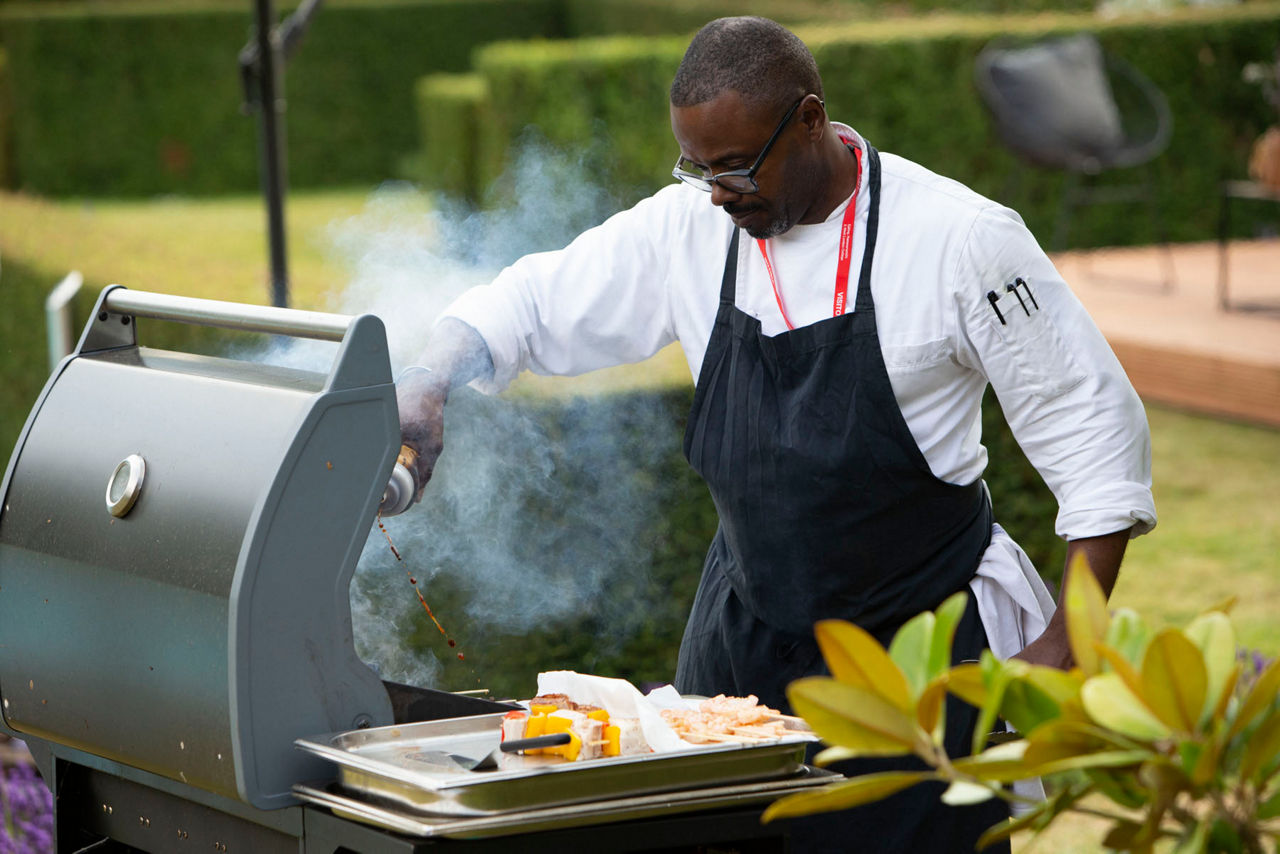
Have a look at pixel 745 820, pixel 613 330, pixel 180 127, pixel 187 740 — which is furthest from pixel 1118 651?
pixel 180 127

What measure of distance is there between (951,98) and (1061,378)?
25.4 feet

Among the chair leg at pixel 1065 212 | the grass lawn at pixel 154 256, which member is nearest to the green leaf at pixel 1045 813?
the grass lawn at pixel 154 256

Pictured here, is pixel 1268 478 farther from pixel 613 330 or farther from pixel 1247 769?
pixel 1247 769

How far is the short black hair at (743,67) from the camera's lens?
1878 mm

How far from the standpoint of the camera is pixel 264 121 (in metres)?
4.57

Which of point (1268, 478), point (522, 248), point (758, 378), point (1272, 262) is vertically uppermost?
point (758, 378)

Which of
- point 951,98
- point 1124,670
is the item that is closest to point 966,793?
point 1124,670

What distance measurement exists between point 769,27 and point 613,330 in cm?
51

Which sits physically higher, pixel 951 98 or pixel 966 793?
pixel 966 793

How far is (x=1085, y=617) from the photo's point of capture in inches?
39.6

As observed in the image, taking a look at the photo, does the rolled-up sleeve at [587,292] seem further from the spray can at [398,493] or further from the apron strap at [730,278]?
the spray can at [398,493]

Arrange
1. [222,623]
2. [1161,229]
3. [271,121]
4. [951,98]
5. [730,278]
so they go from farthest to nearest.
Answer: [951,98]
[1161,229]
[271,121]
[730,278]
[222,623]

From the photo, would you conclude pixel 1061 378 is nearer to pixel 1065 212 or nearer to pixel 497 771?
pixel 497 771

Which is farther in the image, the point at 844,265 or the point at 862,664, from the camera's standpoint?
the point at 844,265
